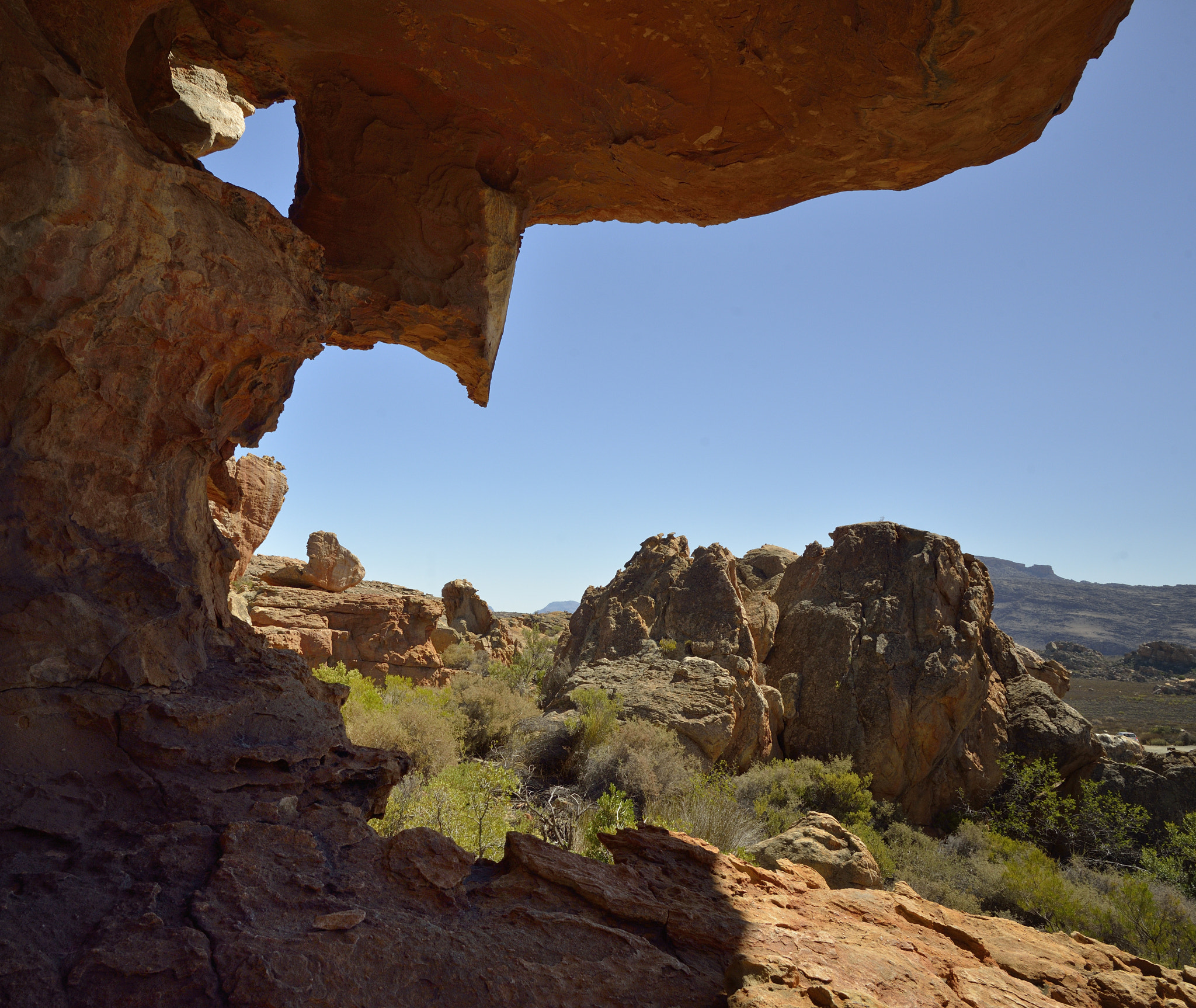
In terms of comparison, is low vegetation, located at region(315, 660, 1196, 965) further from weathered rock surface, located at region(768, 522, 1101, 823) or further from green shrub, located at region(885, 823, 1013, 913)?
weathered rock surface, located at region(768, 522, 1101, 823)

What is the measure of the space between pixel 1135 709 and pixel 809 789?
30.4 m

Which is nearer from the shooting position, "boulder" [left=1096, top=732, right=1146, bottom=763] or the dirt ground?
"boulder" [left=1096, top=732, right=1146, bottom=763]

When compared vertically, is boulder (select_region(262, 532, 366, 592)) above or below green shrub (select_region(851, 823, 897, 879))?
above

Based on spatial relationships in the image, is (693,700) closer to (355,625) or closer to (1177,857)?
(1177,857)

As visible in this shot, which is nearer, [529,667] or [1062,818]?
[1062,818]

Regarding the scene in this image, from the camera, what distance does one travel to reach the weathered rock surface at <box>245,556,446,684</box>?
17.3 m

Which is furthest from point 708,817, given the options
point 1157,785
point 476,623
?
point 476,623

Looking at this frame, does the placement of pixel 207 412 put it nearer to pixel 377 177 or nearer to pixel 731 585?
pixel 377 177

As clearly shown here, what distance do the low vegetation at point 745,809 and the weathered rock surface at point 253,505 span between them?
303 centimetres

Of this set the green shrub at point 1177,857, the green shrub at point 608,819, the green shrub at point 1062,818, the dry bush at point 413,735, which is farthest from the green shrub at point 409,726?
the green shrub at point 1177,857

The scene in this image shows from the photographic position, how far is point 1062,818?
44.6 ft

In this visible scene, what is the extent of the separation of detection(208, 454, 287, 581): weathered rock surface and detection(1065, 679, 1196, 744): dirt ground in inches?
1153

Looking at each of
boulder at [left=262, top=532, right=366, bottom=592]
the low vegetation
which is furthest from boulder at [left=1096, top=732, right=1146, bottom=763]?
boulder at [left=262, top=532, right=366, bottom=592]

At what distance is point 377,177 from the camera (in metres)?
5.47
